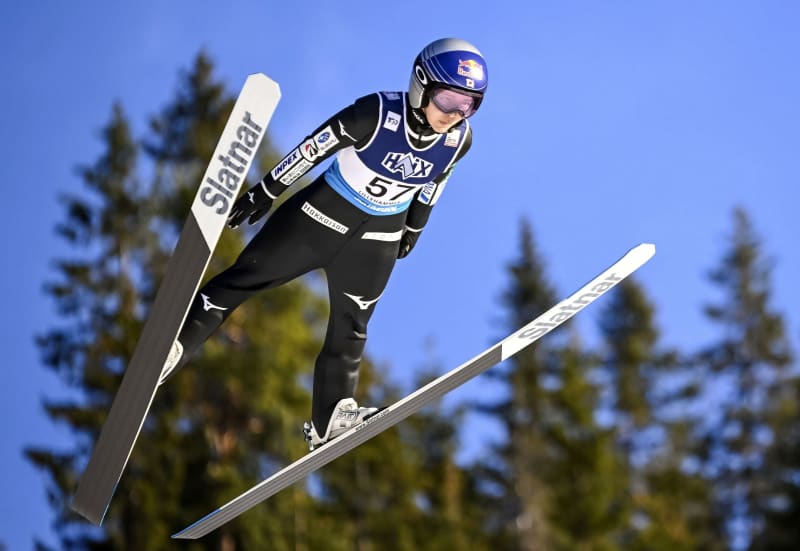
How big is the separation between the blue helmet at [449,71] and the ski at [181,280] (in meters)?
0.95

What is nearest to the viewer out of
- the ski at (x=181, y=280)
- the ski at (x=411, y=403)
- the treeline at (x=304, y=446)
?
the ski at (x=181, y=280)

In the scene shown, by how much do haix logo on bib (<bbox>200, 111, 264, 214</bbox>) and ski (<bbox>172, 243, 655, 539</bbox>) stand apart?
150 centimetres

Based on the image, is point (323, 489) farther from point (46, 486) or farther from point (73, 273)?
point (73, 273)

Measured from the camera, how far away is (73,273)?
26422 millimetres

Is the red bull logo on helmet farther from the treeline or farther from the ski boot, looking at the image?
the treeline

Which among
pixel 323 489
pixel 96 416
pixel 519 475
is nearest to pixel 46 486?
pixel 96 416

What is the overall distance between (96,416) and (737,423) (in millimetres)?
17196

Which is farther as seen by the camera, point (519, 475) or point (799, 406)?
point (799, 406)

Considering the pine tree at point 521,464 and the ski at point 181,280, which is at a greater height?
the pine tree at point 521,464

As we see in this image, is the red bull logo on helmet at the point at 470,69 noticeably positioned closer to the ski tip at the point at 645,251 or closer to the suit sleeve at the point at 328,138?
the suit sleeve at the point at 328,138

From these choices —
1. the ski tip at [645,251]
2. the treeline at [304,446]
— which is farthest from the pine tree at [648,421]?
the ski tip at [645,251]

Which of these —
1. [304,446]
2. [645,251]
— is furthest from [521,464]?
[645,251]

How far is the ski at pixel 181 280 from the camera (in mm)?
5539

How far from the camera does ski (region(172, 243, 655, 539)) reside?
21.5ft
